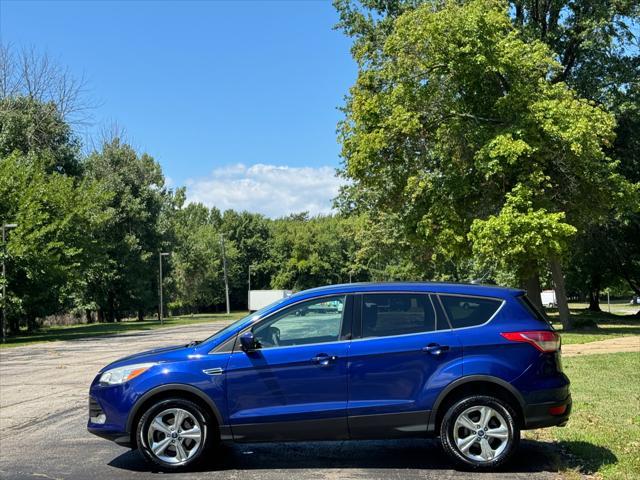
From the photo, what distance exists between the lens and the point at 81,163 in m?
50.3

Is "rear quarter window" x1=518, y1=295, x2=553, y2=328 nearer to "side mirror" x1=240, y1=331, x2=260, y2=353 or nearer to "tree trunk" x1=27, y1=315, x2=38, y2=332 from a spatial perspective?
"side mirror" x1=240, y1=331, x2=260, y2=353

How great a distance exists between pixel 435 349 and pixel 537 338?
98 cm

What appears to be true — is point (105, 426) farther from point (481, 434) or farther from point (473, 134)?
point (473, 134)

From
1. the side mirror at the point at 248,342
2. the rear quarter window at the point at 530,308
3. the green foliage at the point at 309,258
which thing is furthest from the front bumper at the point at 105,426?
the green foliage at the point at 309,258

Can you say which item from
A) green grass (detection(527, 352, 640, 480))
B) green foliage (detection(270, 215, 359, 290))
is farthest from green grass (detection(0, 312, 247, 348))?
green foliage (detection(270, 215, 359, 290))

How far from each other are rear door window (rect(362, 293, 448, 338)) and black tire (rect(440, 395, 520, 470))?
76cm

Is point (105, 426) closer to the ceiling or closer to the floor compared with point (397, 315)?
closer to the floor

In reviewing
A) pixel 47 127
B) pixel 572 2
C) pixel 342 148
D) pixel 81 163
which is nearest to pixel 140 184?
pixel 81 163

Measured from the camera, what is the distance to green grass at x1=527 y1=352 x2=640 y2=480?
6198 mm

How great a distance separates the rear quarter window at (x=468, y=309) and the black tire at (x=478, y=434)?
71cm

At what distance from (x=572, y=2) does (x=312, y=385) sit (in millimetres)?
27681

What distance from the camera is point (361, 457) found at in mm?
6773

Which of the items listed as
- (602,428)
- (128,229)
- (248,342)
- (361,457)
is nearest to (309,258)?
(128,229)

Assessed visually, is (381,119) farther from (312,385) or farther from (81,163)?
(81,163)
